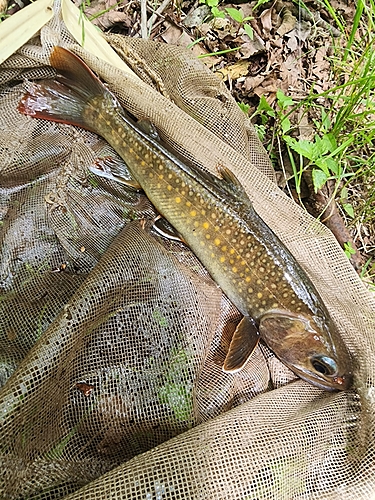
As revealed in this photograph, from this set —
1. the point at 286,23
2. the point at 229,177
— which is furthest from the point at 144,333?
the point at 286,23

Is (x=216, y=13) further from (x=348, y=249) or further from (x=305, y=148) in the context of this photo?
(x=348, y=249)

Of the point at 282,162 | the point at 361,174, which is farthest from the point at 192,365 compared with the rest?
the point at 361,174

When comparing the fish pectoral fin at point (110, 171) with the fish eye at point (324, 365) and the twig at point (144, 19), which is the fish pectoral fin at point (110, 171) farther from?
the fish eye at point (324, 365)

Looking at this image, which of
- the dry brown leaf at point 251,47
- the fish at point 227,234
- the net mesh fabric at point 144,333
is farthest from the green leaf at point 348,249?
the dry brown leaf at point 251,47

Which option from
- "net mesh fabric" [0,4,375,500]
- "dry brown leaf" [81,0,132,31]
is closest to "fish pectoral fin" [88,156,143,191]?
"net mesh fabric" [0,4,375,500]

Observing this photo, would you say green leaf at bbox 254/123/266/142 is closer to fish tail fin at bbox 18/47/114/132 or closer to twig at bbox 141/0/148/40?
twig at bbox 141/0/148/40

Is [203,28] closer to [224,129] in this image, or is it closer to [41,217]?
[224,129]
